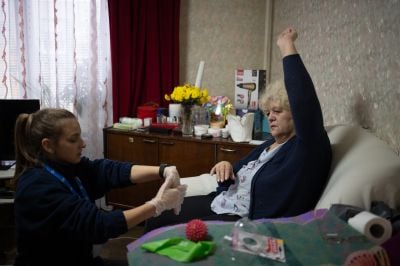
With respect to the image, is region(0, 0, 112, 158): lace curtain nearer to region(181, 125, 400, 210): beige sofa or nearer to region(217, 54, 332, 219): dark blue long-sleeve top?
region(217, 54, 332, 219): dark blue long-sleeve top

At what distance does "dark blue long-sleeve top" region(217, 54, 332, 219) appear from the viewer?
1.41m

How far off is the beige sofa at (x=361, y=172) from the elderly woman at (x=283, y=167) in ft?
0.28

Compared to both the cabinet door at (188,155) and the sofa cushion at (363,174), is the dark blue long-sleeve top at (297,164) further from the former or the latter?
the cabinet door at (188,155)

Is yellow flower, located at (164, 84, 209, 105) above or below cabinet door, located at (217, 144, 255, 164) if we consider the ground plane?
above

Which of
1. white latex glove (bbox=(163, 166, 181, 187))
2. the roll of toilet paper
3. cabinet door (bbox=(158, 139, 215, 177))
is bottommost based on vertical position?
cabinet door (bbox=(158, 139, 215, 177))

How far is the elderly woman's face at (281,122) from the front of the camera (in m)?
1.69

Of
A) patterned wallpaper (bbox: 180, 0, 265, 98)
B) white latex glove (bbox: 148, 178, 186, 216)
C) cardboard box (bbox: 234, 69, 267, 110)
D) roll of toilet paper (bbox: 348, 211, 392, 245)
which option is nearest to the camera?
roll of toilet paper (bbox: 348, 211, 392, 245)

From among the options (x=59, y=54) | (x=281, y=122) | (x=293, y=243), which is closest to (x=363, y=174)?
(x=293, y=243)

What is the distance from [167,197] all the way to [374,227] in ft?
2.46

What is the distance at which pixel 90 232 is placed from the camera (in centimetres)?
115

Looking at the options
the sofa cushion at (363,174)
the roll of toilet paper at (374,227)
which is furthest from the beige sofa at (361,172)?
the roll of toilet paper at (374,227)

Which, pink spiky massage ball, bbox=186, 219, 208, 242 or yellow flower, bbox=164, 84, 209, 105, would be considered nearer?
pink spiky massage ball, bbox=186, 219, 208, 242

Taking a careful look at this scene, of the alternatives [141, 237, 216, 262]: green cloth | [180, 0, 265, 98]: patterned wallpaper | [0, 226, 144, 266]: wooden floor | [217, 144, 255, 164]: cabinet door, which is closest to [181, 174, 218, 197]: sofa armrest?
[217, 144, 255, 164]: cabinet door

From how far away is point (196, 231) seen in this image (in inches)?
44.1
